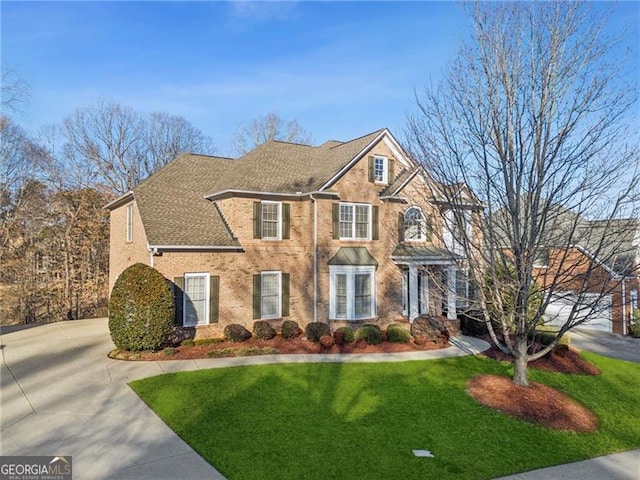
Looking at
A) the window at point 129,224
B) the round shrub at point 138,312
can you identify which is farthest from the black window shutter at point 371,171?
the window at point 129,224

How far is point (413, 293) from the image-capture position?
60.9 feet

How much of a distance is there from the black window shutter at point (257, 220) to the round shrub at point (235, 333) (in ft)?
11.8

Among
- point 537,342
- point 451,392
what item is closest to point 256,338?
point 451,392

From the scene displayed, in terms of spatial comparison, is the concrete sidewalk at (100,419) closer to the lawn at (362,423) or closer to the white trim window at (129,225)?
the lawn at (362,423)

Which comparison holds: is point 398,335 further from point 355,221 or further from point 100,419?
point 100,419

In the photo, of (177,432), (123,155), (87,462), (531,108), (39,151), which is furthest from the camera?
(123,155)

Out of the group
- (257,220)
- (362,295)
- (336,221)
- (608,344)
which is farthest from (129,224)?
(608,344)

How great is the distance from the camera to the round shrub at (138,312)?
40.0 feet

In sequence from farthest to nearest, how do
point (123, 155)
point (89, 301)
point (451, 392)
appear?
point (123, 155)
point (89, 301)
point (451, 392)

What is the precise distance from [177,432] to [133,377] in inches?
148

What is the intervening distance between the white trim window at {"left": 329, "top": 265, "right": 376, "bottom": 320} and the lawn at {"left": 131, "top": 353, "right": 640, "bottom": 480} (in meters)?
5.37

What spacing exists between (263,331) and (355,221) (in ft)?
19.9

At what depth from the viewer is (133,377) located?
10.4m

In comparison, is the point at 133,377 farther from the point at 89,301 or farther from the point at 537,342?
the point at 89,301
